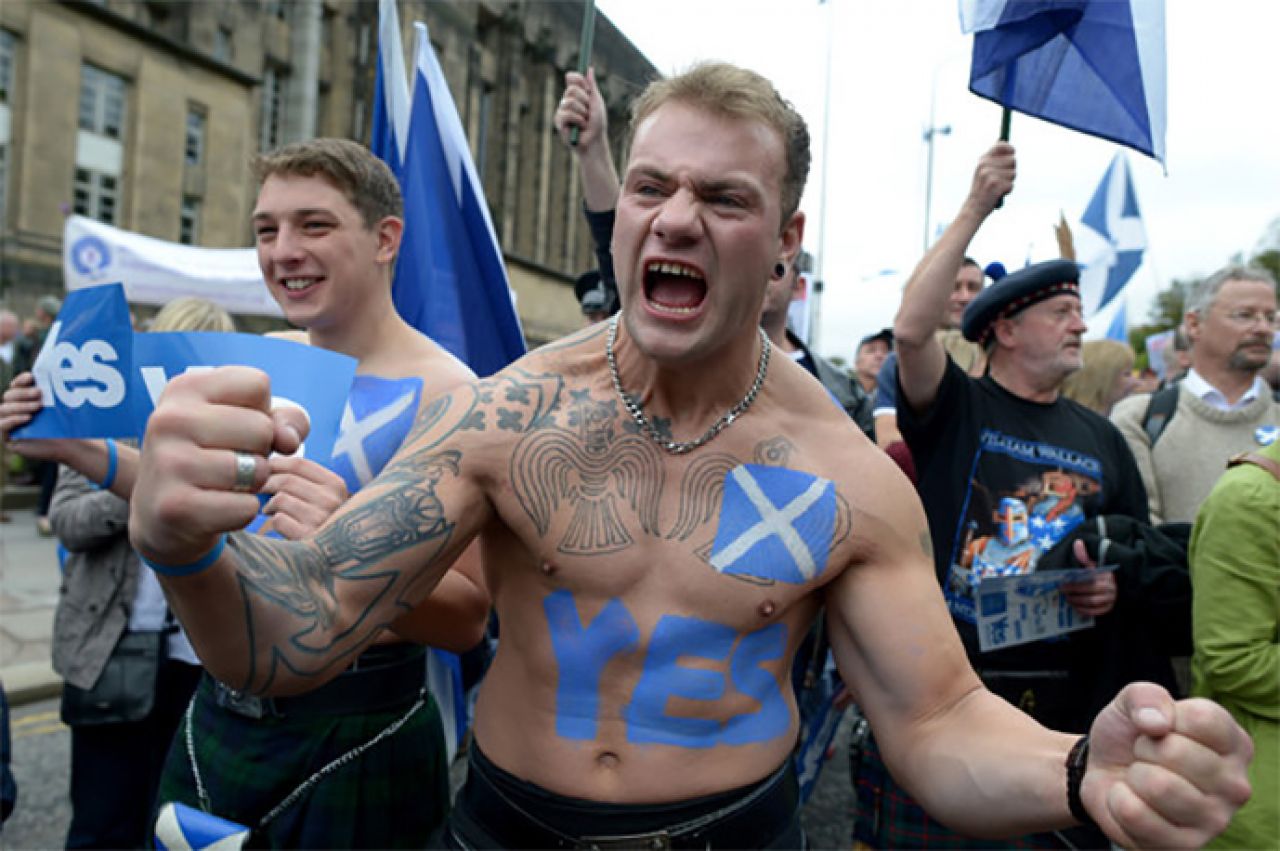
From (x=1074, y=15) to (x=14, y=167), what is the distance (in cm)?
1799

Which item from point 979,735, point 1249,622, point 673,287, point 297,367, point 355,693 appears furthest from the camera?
point 1249,622

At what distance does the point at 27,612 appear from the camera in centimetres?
660

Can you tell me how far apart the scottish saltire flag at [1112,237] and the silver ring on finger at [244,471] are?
8696 millimetres

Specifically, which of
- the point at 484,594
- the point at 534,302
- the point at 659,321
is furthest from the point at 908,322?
the point at 534,302

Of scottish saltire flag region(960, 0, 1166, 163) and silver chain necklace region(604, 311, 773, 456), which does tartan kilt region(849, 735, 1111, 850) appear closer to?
silver chain necklace region(604, 311, 773, 456)

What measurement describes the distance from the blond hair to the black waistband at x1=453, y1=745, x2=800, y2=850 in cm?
Answer: 367

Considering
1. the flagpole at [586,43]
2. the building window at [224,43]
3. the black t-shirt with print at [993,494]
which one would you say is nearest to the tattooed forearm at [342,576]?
the flagpole at [586,43]

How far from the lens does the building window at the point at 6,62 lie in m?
15.4

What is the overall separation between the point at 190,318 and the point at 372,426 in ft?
4.17

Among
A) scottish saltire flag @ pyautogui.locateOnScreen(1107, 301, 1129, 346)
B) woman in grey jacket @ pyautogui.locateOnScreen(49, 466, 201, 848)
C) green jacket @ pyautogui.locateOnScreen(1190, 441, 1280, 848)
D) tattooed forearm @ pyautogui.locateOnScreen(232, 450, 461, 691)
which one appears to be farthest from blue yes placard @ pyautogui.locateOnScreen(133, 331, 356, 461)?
scottish saltire flag @ pyautogui.locateOnScreen(1107, 301, 1129, 346)

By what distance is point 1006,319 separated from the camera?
3354 millimetres

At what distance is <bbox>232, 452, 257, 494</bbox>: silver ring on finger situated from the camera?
3.71 feet

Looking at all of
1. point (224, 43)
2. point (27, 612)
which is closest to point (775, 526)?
point (27, 612)

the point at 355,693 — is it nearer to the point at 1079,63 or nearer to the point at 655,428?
the point at 655,428
